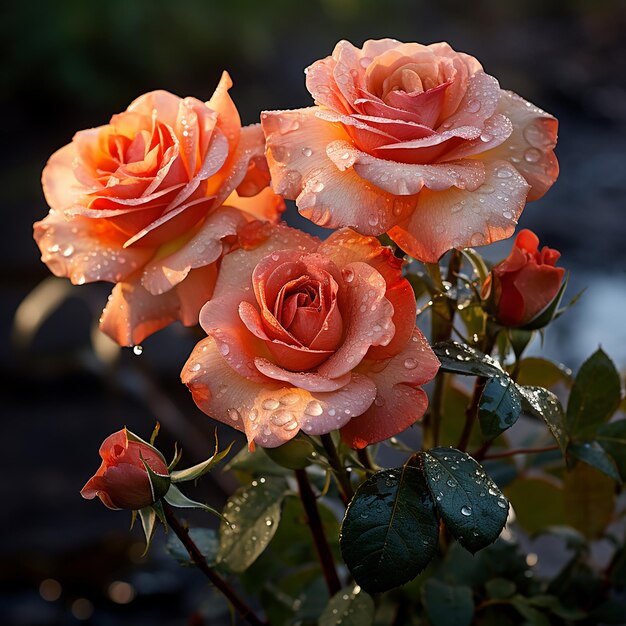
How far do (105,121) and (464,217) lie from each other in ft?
8.41

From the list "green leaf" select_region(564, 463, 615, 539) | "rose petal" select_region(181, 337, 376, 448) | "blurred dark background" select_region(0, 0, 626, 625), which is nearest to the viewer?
"rose petal" select_region(181, 337, 376, 448)

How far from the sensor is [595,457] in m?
0.45

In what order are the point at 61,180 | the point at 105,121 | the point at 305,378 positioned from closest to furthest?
the point at 305,378
the point at 61,180
the point at 105,121

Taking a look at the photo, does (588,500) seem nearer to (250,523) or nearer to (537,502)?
(537,502)

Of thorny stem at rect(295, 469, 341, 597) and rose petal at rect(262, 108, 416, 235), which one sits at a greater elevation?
rose petal at rect(262, 108, 416, 235)

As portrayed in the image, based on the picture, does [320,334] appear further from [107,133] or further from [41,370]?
[41,370]

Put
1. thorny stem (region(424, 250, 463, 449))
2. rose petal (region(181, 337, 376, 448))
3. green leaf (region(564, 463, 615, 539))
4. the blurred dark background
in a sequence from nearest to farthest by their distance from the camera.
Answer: rose petal (region(181, 337, 376, 448)), thorny stem (region(424, 250, 463, 449)), green leaf (region(564, 463, 615, 539)), the blurred dark background

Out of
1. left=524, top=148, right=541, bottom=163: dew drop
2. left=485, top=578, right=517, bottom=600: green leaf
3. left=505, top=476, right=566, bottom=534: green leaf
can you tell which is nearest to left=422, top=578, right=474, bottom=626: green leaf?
left=485, top=578, right=517, bottom=600: green leaf

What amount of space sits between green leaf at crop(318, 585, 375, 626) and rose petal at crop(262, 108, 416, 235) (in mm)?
203

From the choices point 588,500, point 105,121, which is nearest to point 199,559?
point 588,500

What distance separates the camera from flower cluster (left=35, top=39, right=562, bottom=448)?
337 mm

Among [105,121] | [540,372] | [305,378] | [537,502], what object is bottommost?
[105,121]

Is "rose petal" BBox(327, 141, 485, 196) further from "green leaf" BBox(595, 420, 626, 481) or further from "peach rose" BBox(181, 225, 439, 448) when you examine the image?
"green leaf" BBox(595, 420, 626, 481)

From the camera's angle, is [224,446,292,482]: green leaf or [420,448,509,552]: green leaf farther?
[224,446,292,482]: green leaf
